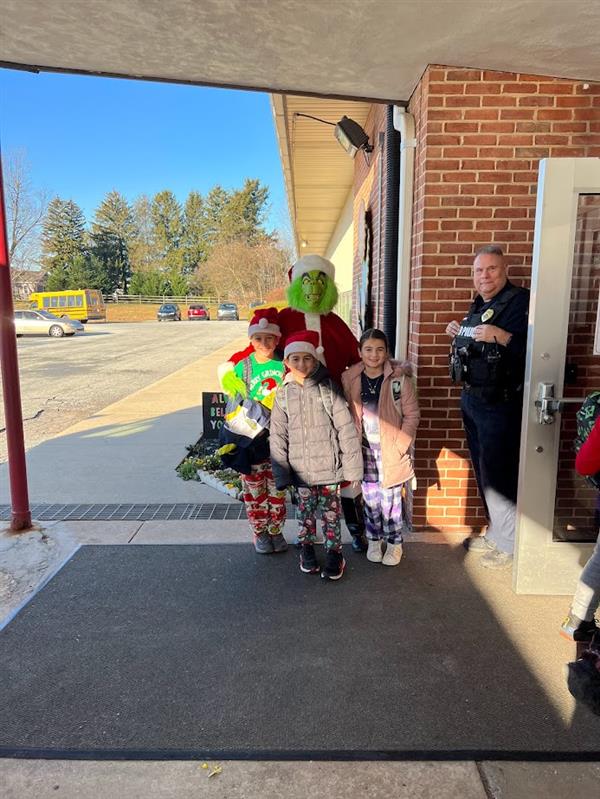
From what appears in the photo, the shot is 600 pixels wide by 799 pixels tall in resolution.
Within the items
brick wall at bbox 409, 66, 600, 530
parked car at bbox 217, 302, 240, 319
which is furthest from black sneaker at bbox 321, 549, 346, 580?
parked car at bbox 217, 302, 240, 319

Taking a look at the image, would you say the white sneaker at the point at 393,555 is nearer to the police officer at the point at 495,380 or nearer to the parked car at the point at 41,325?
the police officer at the point at 495,380

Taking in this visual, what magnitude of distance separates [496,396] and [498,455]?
0.37m

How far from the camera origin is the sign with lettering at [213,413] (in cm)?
587

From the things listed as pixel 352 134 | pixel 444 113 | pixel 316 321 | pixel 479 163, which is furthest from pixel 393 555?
pixel 352 134

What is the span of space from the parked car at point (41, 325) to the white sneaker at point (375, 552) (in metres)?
26.5

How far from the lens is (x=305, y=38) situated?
310 centimetres

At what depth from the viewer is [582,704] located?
2.35m

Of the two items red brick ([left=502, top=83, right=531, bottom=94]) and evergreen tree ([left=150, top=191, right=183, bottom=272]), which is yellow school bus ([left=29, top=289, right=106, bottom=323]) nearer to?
evergreen tree ([left=150, top=191, right=183, bottom=272])

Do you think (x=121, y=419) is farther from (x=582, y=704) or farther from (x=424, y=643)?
(x=582, y=704)

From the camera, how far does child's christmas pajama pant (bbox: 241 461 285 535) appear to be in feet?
11.6

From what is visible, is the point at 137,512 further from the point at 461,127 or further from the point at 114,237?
the point at 114,237

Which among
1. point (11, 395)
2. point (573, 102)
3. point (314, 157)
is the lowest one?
point (11, 395)

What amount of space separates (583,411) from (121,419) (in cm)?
642

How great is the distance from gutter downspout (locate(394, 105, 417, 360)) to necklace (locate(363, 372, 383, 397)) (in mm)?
764
